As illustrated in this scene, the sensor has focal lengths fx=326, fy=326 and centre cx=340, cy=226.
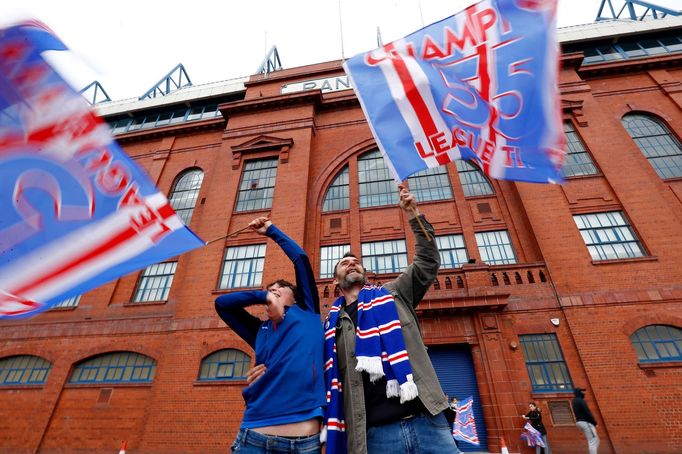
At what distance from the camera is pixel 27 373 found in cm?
1419

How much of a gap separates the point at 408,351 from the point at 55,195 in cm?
353

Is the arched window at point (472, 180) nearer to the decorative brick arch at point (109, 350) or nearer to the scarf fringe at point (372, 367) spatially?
the scarf fringe at point (372, 367)

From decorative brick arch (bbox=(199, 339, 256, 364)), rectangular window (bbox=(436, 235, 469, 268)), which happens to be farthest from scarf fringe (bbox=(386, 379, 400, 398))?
rectangular window (bbox=(436, 235, 469, 268))

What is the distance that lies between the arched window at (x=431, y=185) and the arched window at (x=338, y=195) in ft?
10.7

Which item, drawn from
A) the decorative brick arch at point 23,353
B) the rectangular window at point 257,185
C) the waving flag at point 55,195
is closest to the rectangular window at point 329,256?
the rectangular window at point 257,185

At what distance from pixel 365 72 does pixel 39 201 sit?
408 cm

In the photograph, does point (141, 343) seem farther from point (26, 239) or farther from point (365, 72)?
point (365, 72)

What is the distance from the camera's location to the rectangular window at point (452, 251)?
44.8 feet

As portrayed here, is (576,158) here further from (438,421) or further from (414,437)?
(414,437)

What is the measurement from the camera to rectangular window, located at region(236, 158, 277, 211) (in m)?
16.6

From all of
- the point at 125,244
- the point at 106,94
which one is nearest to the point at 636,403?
the point at 125,244

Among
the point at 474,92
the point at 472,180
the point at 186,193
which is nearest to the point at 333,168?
the point at 472,180

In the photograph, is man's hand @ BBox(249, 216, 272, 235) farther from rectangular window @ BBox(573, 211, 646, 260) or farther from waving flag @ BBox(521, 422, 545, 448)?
rectangular window @ BBox(573, 211, 646, 260)

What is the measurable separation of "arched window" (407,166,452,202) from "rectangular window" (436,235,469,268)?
7.27ft
